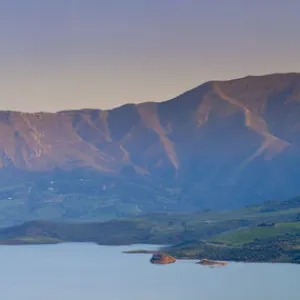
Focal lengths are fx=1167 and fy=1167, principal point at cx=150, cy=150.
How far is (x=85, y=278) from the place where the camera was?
175250mm

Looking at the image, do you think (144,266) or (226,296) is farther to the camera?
(144,266)

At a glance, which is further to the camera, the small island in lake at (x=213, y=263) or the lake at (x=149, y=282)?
the small island in lake at (x=213, y=263)

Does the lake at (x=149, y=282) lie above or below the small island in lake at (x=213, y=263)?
below

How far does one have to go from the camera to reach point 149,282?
166 metres

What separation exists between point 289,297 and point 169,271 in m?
42.9

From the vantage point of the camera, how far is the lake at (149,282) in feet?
490

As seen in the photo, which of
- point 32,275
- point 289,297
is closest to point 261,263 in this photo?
point 32,275

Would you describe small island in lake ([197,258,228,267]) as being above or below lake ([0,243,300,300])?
above

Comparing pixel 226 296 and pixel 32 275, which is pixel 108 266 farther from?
pixel 226 296

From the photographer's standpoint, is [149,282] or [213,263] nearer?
[149,282]

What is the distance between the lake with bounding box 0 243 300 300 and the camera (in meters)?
150

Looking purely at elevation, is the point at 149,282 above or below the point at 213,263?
below

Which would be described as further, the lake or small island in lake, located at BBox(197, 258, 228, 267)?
small island in lake, located at BBox(197, 258, 228, 267)

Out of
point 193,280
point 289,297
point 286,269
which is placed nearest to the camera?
point 289,297
